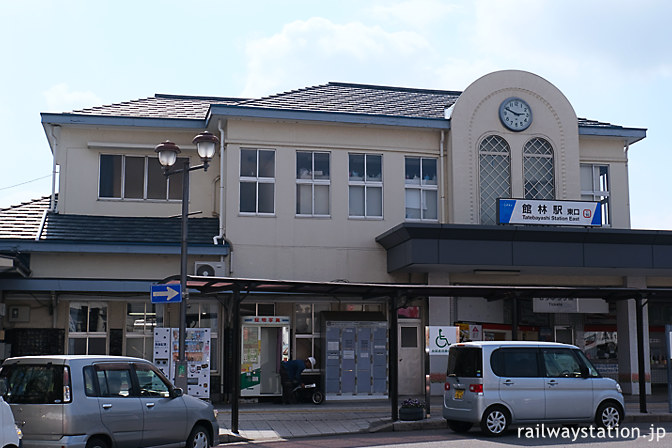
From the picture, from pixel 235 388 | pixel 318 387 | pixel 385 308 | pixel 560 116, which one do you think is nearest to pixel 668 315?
pixel 560 116

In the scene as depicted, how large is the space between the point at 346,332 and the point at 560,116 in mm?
9399

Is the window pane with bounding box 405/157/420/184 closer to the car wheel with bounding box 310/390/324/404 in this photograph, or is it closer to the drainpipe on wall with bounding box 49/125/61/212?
the car wheel with bounding box 310/390/324/404

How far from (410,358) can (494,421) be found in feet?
28.5

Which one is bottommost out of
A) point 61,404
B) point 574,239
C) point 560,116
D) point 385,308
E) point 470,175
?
point 61,404

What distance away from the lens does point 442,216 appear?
25.0m

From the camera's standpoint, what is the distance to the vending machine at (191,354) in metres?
20.0

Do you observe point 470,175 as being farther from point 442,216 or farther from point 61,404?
point 61,404

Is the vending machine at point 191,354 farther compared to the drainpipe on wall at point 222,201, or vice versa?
the drainpipe on wall at point 222,201

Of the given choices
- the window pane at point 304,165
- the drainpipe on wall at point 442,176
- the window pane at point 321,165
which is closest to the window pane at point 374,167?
the window pane at point 321,165

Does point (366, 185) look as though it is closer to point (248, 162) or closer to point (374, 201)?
point (374, 201)

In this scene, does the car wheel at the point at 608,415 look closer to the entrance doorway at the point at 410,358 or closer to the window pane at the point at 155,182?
the entrance doorway at the point at 410,358

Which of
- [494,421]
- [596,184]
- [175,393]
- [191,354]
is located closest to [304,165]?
[191,354]

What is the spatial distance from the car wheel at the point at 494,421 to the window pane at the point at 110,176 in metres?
13.3

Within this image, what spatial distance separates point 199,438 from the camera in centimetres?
1345
